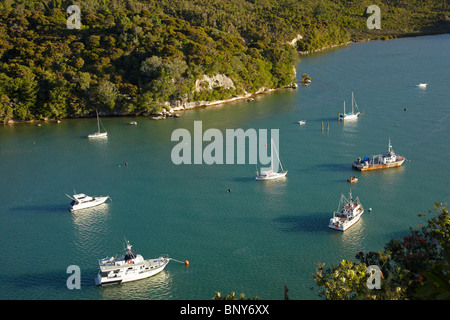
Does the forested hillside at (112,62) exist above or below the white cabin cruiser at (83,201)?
above

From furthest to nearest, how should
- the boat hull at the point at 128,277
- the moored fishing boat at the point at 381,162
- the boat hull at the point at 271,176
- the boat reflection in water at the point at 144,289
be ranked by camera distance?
1. the moored fishing boat at the point at 381,162
2. the boat hull at the point at 271,176
3. the boat hull at the point at 128,277
4. the boat reflection in water at the point at 144,289

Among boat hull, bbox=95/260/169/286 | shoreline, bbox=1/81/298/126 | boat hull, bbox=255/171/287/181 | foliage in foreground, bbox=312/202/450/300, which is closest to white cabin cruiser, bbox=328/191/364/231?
boat hull, bbox=255/171/287/181

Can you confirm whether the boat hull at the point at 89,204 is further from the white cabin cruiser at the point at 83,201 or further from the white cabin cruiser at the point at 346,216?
the white cabin cruiser at the point at 346,216

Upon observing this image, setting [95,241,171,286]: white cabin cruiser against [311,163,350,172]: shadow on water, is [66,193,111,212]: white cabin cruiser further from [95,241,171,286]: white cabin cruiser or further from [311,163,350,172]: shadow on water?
[311,163,350,172]: shadow on water

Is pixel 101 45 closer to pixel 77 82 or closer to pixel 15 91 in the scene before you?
pixel 77 82

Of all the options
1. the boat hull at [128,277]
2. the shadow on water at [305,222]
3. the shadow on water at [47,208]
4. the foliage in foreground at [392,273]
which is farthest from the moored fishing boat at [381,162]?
Answer: the shadow on water at [47,208]
